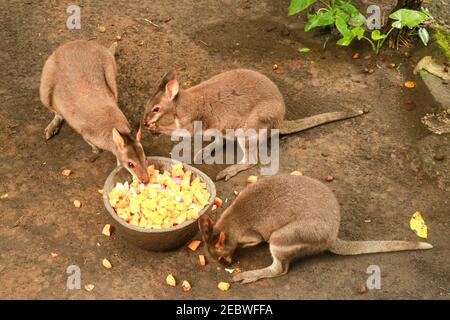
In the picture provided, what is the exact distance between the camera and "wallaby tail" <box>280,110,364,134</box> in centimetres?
674

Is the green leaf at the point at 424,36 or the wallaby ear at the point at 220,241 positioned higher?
the green leaf at the point at 424,36

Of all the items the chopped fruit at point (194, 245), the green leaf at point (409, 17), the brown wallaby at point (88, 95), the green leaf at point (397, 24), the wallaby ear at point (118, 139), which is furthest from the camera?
the green leaf at point (397, 24)

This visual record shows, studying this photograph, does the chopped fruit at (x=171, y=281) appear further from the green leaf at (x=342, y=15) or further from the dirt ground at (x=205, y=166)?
the green leaf at (x=342, y=15)

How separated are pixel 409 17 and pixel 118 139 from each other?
13.4 feet

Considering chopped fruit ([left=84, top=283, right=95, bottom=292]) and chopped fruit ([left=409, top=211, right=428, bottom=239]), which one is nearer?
chopped fruit ([left=84, top=283, right=95, bottom=292])

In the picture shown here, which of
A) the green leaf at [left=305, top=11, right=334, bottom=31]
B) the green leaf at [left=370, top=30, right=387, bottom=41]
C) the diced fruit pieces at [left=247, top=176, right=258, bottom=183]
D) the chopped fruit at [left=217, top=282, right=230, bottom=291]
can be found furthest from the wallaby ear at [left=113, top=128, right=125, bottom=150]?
the green leaf at [left=370, top=30, right=387, bottom=41]

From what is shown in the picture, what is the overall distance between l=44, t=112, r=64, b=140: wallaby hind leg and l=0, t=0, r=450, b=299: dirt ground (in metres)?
0.09

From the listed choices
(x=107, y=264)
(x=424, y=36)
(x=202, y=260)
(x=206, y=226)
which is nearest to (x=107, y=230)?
(x=107, y=264)

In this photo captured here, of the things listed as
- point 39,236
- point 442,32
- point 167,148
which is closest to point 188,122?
point 167,148

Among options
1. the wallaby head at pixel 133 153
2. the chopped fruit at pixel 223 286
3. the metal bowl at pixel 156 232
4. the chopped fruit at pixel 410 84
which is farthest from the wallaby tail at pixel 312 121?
the chopped fruit at pixel 223 286

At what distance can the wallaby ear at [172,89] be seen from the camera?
20.1 feet

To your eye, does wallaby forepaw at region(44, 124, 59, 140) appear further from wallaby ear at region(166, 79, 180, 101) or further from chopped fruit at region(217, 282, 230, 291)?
chopped fruit at region(217, 282, 230, 291)

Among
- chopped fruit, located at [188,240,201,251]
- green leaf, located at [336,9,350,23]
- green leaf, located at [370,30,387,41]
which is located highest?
green leaf, located at [336,9,350,23]

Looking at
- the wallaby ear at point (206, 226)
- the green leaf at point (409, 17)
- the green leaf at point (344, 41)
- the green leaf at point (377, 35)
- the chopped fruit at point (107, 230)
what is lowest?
the chopped fruit at point (107, 230)
